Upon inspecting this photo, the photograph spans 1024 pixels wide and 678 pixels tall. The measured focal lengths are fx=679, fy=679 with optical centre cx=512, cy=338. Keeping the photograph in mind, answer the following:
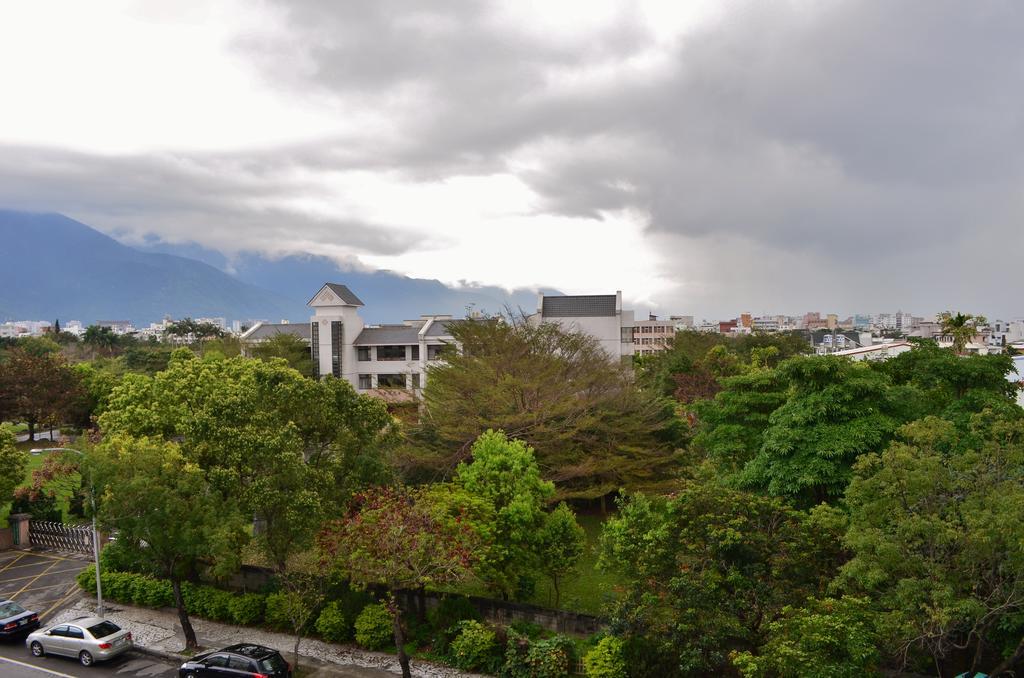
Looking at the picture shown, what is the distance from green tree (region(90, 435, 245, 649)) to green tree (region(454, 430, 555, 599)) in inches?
261

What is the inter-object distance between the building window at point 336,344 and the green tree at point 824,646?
2082 inches

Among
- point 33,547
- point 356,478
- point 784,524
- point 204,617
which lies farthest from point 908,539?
point 33,547

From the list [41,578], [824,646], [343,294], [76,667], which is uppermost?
[343,294]

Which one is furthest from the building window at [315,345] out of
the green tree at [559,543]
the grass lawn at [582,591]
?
the green tree at [559,543]

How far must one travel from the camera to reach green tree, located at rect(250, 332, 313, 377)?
59.4 meters

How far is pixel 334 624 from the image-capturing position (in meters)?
19.7

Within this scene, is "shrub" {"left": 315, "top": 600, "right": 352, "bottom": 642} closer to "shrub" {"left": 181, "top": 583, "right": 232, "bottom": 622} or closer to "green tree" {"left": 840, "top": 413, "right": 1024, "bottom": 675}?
"shrub" {"left": 181, "top": 583, "right": 232, "bottom": 622}

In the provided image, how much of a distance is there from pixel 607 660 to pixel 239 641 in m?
11.1

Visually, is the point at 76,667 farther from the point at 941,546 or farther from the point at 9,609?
the point at 941,546

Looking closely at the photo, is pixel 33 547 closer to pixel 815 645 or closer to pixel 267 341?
pixel 815 645

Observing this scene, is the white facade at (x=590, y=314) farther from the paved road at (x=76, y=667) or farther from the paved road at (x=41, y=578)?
the paved road at (x=76, y=667)

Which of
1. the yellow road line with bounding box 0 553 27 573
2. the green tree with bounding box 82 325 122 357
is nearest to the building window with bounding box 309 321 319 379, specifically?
the yellow road line with bounding box 0 553 27 573

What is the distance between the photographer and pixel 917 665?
15.0m

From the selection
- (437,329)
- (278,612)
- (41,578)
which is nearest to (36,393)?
(41,578)
